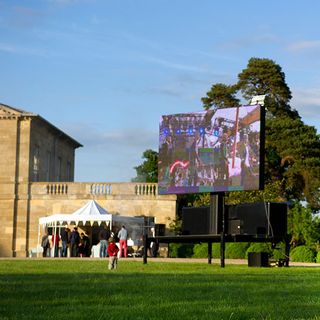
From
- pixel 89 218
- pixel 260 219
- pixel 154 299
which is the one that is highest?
pixel 89 218

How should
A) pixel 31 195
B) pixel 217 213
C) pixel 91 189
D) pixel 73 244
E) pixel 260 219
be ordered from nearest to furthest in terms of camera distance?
pixel 217 213 → pixel 260 219 → pixel 73 244 → pixel 91 189 → pixel 31 195

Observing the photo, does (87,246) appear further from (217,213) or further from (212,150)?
(212,150)

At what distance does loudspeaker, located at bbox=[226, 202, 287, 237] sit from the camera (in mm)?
28547

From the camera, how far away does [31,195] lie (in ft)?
182

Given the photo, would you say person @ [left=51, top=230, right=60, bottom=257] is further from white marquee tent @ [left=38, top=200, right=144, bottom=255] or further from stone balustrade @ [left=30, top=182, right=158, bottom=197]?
stone balustrade @ [left=30, top=182, right=158, bottom=197]

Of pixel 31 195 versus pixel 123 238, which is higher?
pixel 31 195

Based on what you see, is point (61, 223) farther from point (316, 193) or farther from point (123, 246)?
point (316, 193)

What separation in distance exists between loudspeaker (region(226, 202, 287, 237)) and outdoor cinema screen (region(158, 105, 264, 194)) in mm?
1229

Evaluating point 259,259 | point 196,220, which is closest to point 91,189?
point 196,220

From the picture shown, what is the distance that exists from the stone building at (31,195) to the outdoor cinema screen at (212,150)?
2377 cm

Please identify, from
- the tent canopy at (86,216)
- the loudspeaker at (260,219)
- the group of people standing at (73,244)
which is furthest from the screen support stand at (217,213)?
the tent canopy at (86,216)

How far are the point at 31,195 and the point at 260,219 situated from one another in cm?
2892

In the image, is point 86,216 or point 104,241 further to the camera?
point 86,216

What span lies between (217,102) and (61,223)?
79.9ft
